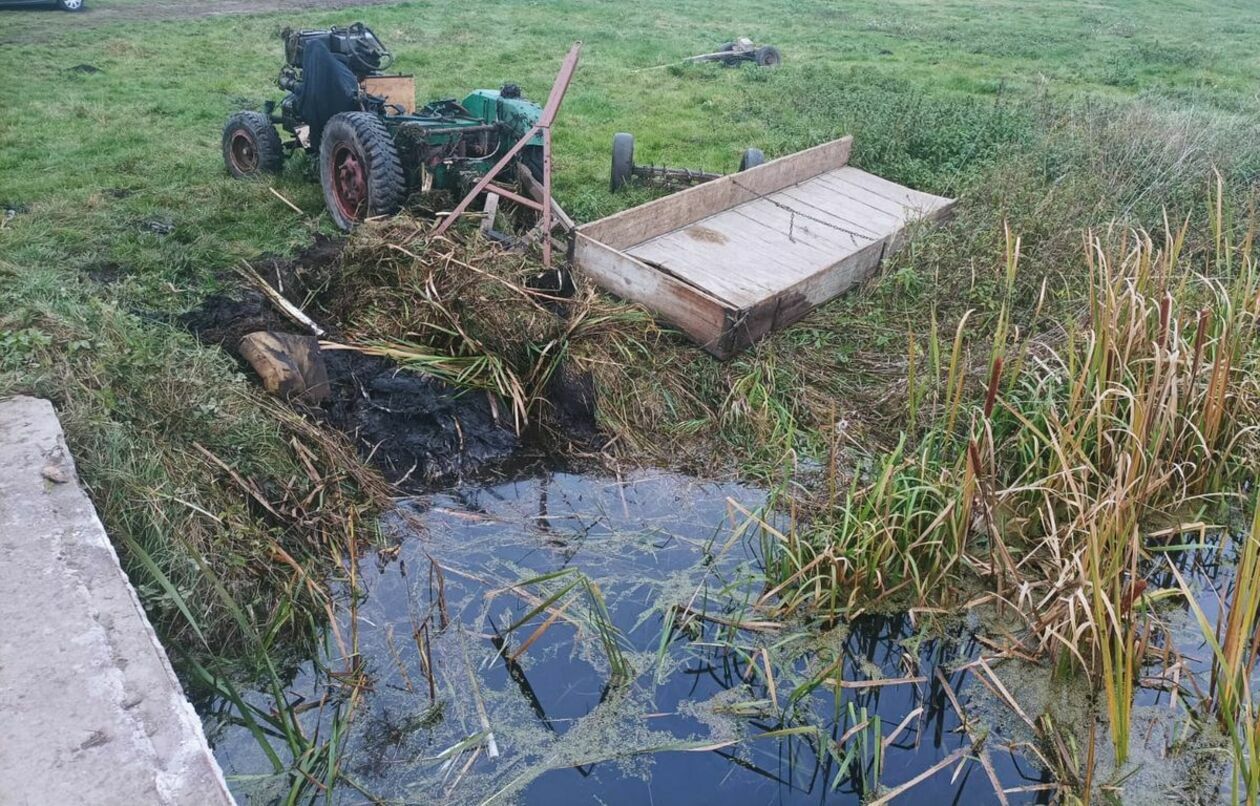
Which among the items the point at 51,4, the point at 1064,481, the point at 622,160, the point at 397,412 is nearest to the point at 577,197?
the point at 622,160

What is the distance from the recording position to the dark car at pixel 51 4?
13.6 metres

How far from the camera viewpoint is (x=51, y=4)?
45.5 ft

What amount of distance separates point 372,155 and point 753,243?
8.22 ft

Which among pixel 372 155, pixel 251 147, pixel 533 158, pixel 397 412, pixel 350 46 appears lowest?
pixel 397 412

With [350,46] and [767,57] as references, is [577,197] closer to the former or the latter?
[350,46]

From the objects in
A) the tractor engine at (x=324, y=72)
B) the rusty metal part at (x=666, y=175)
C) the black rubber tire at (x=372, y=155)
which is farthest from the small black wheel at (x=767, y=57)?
the black rubber tire at (x=372, y=155)

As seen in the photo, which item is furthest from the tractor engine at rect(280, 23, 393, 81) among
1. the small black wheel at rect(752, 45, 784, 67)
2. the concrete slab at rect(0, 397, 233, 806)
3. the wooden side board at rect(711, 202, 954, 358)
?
the small black wheel at rect(752, 45, 784, 67)

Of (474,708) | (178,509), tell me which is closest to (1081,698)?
→ (474,708)

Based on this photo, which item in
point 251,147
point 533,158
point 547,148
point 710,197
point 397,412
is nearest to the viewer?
point 397,412

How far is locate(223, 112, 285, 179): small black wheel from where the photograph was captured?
7.35 metres

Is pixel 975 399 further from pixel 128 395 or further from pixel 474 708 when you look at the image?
pixel 128 395

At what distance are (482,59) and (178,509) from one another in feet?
31.8

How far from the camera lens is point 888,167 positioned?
809 cm

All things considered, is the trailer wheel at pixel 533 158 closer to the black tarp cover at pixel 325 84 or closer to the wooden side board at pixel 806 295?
the black tarp cover at pixel 325 84
